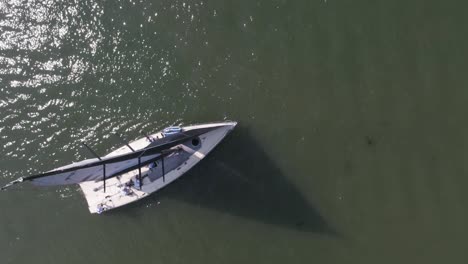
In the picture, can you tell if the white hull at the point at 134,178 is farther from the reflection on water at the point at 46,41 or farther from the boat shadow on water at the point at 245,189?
the reflection on water at the point at 46,41

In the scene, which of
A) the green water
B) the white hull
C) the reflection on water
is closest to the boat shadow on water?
the green water

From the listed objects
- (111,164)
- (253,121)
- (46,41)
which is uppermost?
(46,41)

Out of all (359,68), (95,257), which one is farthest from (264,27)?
(95,257)

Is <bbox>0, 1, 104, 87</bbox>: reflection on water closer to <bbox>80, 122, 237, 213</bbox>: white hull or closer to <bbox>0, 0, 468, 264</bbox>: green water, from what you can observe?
<bbox>0, 0, 468, 264</bbox>: green water

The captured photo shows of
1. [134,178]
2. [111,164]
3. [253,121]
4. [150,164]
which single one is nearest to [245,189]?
[253,121]

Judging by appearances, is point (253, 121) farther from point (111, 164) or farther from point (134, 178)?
point (111, 164)

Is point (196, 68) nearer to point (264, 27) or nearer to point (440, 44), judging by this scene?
point (264, 27)

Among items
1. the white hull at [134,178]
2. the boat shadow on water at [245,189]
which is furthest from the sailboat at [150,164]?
the boat shadow on water at [245,189]
